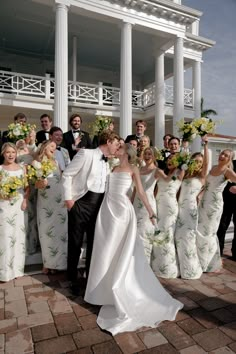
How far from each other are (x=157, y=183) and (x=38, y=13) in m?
11.3

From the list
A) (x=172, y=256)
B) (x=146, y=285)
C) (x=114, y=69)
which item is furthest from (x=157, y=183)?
(x=114, y=69)

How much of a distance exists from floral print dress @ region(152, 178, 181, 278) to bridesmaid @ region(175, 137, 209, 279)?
0.35 ft

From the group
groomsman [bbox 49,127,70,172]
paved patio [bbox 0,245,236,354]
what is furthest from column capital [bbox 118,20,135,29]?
paved patio [bbox 0,245,236,354]

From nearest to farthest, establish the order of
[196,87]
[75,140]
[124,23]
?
[75,140] < [124,23] < [196,87]

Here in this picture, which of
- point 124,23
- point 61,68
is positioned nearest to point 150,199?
point 61,68

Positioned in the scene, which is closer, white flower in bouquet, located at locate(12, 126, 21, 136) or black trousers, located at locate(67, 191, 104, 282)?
black trousers, located at locate(67, 191, 104, 282)

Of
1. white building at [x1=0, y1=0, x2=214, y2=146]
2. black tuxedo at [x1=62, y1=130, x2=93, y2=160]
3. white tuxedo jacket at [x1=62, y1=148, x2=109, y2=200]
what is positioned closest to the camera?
white tuxedo jacket at [x1=62, y1=148, x2=109, y2=200]

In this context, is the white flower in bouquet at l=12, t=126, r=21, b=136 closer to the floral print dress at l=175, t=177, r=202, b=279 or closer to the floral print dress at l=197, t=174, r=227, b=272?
the floral print dress at l=175, t=177, r=202, b=279

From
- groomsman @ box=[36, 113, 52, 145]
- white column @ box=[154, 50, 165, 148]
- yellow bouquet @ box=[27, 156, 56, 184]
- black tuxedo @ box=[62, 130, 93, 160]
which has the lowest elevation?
yellow bouquet @ box=[27, 156, 56, 184]

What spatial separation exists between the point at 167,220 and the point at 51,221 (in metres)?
1.78

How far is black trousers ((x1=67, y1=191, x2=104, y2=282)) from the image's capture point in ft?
11.8

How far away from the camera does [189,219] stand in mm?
4227

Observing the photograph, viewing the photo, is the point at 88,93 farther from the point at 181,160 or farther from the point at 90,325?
the point at 90,325

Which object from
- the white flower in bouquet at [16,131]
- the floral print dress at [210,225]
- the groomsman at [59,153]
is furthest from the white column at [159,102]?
the white flower in bouquet at [16,131]
